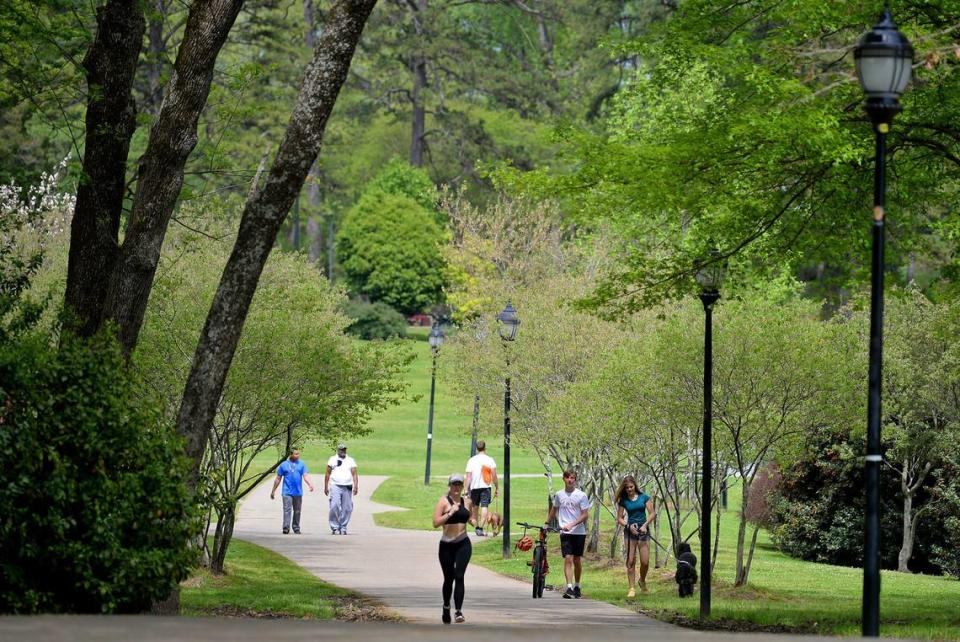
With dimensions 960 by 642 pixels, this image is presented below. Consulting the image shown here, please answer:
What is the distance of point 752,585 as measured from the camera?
74.0 ft

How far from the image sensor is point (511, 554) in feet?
92.9

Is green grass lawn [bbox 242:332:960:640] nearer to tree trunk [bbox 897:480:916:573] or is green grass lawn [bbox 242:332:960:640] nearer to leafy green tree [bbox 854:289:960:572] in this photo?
tree trunk [bbox 897:480:916:573]

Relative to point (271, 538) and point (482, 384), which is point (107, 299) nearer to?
point (271, 538)

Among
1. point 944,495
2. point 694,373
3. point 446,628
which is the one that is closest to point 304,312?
point 694,373

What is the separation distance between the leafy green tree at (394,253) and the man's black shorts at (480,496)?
153ft

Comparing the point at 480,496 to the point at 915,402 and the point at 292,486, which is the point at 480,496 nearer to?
the point at 292,486

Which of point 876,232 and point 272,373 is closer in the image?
point 876,232

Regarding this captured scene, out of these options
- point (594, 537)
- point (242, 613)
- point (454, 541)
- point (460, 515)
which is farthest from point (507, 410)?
point (460, 515)

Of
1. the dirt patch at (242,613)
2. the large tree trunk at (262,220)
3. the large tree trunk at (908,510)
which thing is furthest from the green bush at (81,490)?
the large tree trunk at (908,510)

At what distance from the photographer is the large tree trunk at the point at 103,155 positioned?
14.7 meters

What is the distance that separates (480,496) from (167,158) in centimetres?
1714

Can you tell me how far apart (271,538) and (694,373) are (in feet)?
38.5

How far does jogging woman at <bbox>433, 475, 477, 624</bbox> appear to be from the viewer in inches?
609

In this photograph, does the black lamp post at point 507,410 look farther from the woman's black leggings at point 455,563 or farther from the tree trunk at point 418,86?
the tree trunk at point 418,86
